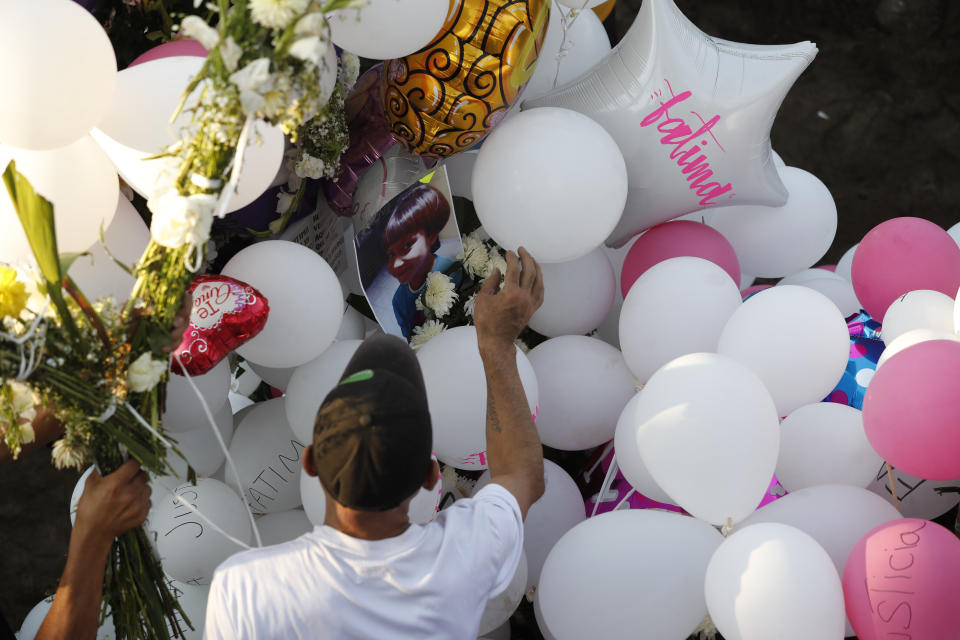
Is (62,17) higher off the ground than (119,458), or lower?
higher

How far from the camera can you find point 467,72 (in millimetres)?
1554

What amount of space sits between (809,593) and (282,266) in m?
1.04

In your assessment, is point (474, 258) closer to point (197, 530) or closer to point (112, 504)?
point (197, 530)

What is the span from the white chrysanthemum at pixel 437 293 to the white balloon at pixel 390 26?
1.64 feet

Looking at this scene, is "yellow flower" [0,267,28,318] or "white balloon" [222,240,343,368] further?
"white balloon" [222,240,343,368]

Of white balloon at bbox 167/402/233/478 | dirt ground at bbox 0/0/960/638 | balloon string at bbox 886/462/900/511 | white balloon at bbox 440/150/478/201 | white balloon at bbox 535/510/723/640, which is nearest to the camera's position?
white balloon at bbox 535/510/723/640

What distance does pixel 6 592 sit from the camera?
8.39 feet

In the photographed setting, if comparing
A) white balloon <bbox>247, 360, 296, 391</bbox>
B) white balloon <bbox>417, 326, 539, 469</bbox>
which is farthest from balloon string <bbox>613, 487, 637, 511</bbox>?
white balloon <bbox>247, 360, 296, 391</bbox>

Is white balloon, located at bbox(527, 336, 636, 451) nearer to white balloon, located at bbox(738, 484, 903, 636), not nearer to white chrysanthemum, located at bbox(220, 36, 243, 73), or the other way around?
white balloon, located at bbox(738, 484, 903, 636)

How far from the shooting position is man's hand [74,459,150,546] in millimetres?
1146

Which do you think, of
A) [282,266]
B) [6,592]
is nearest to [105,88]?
[282,266]

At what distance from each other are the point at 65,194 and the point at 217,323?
30 centimetres

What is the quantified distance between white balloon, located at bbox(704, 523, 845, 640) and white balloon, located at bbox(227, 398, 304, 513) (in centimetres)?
94

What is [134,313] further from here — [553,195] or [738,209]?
[738,209]
